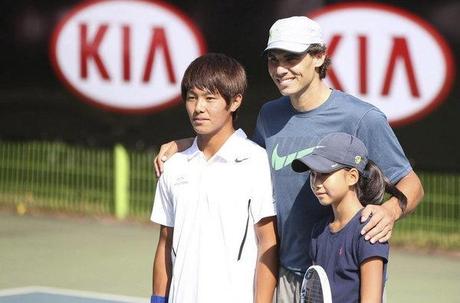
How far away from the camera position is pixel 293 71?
15.0 ft

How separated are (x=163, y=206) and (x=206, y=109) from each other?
0.41 metres

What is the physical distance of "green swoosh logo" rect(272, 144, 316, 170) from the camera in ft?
15.0

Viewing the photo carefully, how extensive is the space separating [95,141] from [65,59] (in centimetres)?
83

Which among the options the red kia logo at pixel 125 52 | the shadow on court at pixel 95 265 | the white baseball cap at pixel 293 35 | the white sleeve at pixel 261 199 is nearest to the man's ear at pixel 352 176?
the white sleeve at pixel 261 199

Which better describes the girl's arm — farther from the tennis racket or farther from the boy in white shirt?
the boy in white shirt

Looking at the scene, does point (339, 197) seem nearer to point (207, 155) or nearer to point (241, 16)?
point (207, 155)

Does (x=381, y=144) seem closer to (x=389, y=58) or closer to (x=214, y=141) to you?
(x=214, y=141)

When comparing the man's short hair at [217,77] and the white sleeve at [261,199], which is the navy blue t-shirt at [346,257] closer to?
the white sleeve at [261,199]

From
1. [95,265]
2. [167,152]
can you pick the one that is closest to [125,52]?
[95,265]

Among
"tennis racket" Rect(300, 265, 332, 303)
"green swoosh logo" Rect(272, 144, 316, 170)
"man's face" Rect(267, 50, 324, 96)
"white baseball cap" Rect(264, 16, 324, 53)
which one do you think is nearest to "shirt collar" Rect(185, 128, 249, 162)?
"green swoosh logo" Rect(272, 144, 316, 170)

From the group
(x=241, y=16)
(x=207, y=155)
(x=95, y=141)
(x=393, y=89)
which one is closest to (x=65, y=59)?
(x=95, y=141)

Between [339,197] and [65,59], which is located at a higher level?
[65,59]

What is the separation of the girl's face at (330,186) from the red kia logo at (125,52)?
6935 mm

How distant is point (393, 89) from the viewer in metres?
10.4
